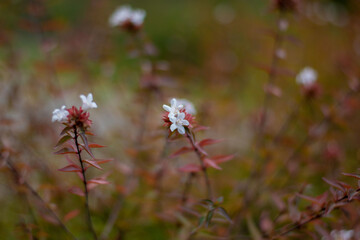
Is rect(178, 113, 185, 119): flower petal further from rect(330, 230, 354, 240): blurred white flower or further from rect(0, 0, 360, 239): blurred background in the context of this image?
rect(330, 230, 354, 240): blurred white flower

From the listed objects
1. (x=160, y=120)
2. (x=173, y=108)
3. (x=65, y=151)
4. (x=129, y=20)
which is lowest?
(x=65, y=151)

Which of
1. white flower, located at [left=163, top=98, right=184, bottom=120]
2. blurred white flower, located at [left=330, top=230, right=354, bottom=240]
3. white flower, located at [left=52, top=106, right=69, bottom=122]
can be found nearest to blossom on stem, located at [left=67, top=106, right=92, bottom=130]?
white flower, located at [left=52, top=106, right=69, bottom=122]

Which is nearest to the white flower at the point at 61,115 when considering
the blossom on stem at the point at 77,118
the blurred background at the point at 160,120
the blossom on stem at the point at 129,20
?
the blossom on stem at the point at 77,118

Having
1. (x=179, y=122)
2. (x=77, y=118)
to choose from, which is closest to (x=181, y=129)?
(x=179, y=122)

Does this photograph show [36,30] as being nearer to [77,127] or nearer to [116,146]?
[116,146]

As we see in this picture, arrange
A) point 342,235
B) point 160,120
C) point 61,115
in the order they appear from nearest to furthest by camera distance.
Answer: point 61,115, point 342,235, point 160,120

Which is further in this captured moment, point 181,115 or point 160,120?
point 160,120

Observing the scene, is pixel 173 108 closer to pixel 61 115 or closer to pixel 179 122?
pixel 179 122

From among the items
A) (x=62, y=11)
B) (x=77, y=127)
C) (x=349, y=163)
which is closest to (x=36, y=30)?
(x=77, y=127)
